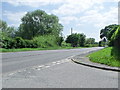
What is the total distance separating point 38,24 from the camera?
68.1 metres

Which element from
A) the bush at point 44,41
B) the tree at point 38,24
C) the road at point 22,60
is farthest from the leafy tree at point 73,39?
the road at point 22,60

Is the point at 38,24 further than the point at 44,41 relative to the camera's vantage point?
Yes

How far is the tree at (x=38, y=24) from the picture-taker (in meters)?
67.6

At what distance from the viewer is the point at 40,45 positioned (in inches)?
1762

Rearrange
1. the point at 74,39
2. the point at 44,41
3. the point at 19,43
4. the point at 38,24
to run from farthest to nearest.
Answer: the point at 74,39 < the point at 38,24 < the point at 44,41 < the point at 19,43

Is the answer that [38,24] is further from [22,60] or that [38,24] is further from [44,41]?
[22,60]

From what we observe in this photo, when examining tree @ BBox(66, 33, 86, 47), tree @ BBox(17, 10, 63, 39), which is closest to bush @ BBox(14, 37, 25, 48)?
tree @ BBox(17, 10, 63, 39)

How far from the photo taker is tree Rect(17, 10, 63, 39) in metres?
67.6

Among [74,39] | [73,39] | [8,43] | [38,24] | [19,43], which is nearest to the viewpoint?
[8,43]

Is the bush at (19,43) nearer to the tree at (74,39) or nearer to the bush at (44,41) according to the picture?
the bush at (44,41)

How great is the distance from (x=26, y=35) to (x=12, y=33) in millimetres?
27841

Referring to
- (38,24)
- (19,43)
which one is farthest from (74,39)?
(19,43)

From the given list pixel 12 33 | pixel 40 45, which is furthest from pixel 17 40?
pixel 12 33

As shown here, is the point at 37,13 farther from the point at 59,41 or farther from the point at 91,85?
the point at 91,85
